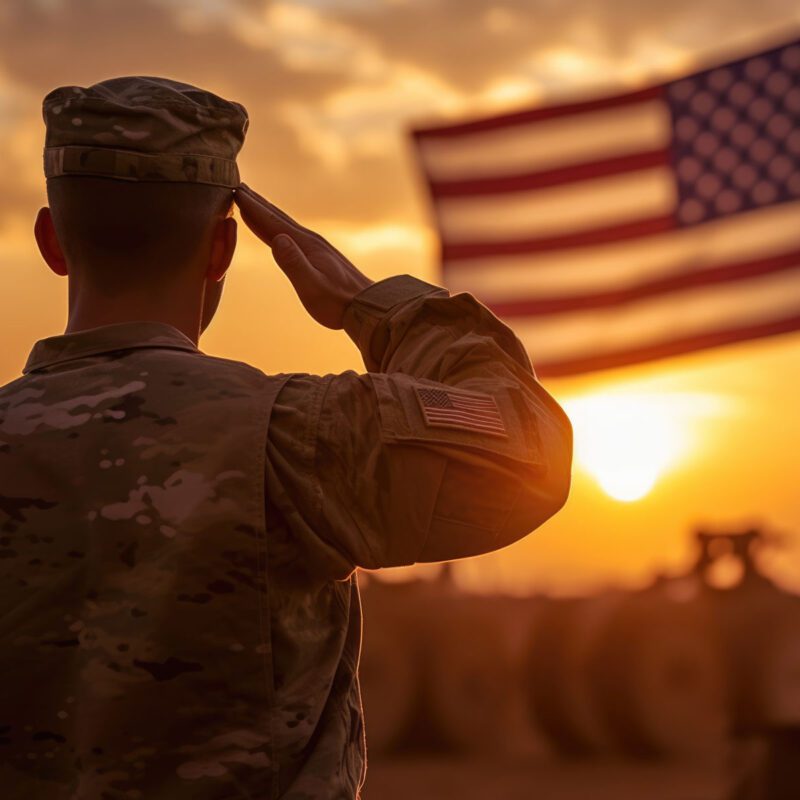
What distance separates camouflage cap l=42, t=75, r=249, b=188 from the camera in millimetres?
1988

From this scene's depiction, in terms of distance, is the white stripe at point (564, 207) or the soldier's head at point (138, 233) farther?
the white stripe at point (564, 207)

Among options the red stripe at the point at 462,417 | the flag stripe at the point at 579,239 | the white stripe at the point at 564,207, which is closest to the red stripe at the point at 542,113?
the white stripe at the point at 564,207

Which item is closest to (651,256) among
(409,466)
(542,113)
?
(542,113)

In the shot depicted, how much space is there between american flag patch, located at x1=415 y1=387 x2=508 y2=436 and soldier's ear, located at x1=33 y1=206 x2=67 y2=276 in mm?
593

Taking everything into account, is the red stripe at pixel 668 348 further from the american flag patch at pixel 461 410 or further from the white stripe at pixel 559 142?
the american flag patch at pixel 461 410

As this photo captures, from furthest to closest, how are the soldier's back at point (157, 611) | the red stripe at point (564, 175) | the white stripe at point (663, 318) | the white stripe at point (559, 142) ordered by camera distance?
the white stripe at point (559, 142)
the red stripe at point (564, 175)
the white stripe at point (663, 318)
the soldier's back at point (157, 611)

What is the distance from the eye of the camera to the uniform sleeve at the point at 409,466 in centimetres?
181

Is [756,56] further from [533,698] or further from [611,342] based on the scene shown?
[533,698]

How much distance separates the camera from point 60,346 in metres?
2.00

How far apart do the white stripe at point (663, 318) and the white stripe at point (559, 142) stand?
1.18m

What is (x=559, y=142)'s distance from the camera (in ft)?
35.2

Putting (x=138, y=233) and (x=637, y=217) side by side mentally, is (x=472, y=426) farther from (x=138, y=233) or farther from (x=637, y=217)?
(x=637, y=217)

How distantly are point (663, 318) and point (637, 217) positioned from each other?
0.74 m

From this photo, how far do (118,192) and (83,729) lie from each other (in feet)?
2.30
